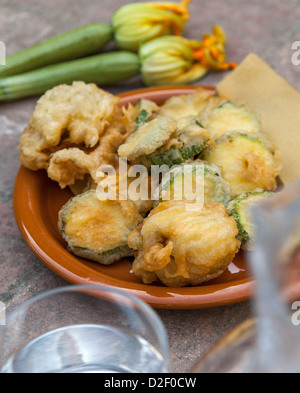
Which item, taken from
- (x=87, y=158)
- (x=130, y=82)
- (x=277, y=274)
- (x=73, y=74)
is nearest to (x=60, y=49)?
(x=73, y=74)

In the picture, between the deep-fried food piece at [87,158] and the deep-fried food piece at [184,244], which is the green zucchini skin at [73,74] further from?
the deep-fried food piece at [184,244]

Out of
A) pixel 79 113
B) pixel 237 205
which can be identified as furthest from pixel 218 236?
pixel 79 113

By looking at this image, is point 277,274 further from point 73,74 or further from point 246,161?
point 73,74

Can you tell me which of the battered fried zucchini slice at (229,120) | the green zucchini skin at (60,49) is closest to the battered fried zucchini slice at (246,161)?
the battered fried zucchini slice at (229,120)

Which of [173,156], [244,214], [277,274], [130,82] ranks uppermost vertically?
[277,274]

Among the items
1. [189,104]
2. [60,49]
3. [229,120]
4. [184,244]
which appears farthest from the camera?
[60,49]

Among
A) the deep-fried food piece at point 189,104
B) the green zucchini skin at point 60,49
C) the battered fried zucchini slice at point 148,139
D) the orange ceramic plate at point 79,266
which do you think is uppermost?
the battered fried zucchini slice at point 148,139
